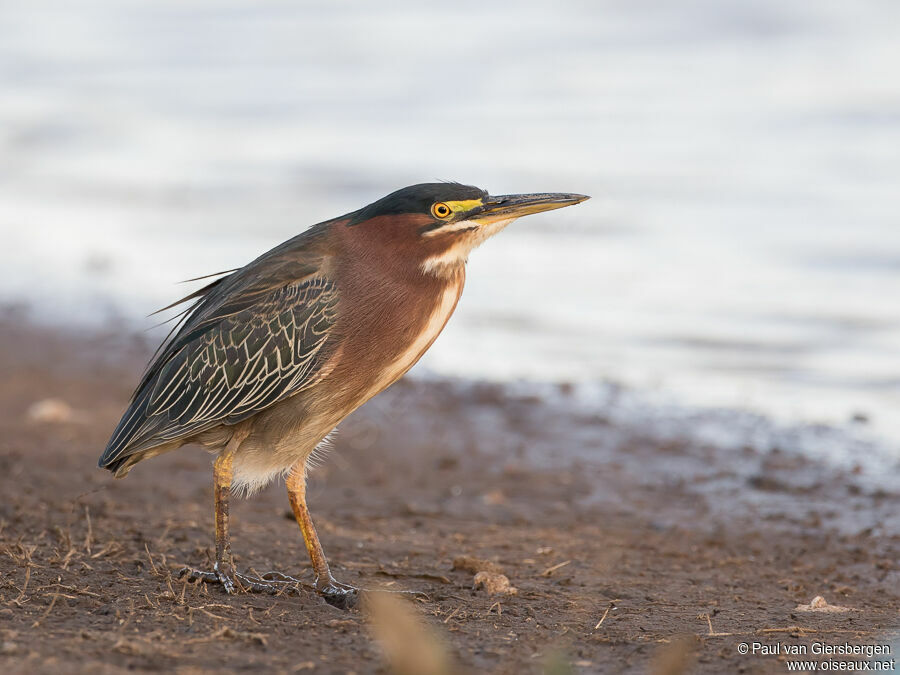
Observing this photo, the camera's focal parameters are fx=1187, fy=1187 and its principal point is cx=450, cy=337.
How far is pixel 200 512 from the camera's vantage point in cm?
772

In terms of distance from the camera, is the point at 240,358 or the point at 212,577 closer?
the point at 212,577

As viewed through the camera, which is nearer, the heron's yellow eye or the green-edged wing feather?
the green-edged wing feather

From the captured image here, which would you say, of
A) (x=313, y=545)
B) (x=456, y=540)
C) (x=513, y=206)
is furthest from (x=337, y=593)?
Answer: (x=513, y=206)

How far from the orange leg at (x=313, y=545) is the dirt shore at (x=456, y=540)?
0.55ft

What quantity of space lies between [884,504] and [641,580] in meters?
2.53

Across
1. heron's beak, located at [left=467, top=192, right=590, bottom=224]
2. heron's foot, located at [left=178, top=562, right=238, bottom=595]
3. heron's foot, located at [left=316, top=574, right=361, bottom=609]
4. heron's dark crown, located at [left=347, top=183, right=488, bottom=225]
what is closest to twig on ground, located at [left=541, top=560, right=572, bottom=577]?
heron's foot, located at [left=316, top=574, right=361, bottom=609]

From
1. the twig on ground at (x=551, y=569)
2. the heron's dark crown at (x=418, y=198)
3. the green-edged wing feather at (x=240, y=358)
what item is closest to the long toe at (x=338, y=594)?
the green-edged wing feather at (x=240, y=358)

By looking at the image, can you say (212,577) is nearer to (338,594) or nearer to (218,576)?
(218,576)

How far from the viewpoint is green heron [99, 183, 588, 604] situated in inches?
229

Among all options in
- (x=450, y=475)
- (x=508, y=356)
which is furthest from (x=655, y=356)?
(x=450, y=475)

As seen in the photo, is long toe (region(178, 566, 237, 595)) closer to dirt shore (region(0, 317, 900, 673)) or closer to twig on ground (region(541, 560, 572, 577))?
dirt shore (region(0, 317, 900, 673))

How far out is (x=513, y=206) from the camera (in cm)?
604

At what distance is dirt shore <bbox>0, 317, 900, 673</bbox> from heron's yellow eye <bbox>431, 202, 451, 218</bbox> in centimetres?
188

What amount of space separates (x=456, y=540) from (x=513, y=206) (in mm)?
2351
